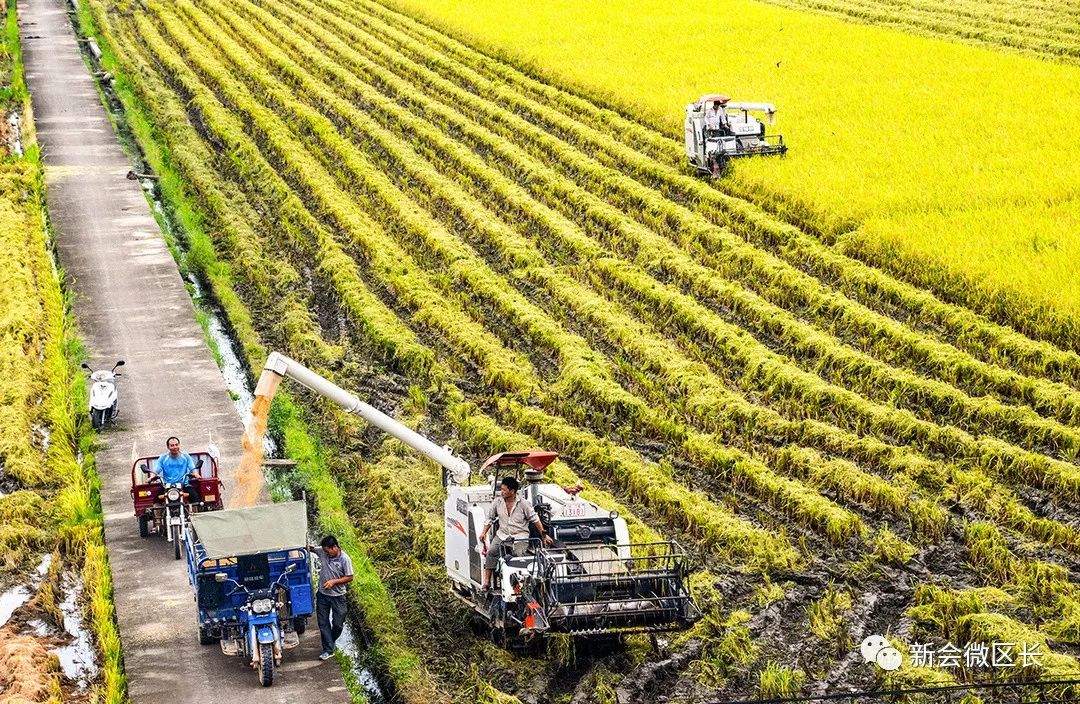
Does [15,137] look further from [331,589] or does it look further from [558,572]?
[558,572]

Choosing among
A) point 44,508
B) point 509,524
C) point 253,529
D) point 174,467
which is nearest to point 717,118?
point 174,467

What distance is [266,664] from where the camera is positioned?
53.4 feet

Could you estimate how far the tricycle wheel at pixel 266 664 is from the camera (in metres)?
16.3

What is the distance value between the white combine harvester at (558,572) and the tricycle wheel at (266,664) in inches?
95.4

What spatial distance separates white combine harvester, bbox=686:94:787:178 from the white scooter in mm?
16094

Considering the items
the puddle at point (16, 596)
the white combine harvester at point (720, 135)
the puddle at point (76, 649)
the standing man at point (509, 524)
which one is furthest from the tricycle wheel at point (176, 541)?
the white combine harvester at point (720, 135)

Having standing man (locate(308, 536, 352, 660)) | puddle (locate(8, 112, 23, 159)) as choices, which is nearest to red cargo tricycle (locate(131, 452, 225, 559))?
standing man (locate(308, 536, 352, 660))

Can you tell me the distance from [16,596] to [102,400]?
18.5ft

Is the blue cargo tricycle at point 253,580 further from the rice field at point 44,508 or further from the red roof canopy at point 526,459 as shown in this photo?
the red roof canopy at point 526,459

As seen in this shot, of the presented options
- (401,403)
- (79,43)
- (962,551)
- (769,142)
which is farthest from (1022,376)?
(79,43)

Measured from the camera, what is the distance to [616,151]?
3809 centimetres

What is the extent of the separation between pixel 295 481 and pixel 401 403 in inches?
127

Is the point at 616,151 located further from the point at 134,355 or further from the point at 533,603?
the point at 533,603

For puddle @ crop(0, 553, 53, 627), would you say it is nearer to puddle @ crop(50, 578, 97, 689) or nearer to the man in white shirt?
puddle @ crop(50, 578, 97, 689)
